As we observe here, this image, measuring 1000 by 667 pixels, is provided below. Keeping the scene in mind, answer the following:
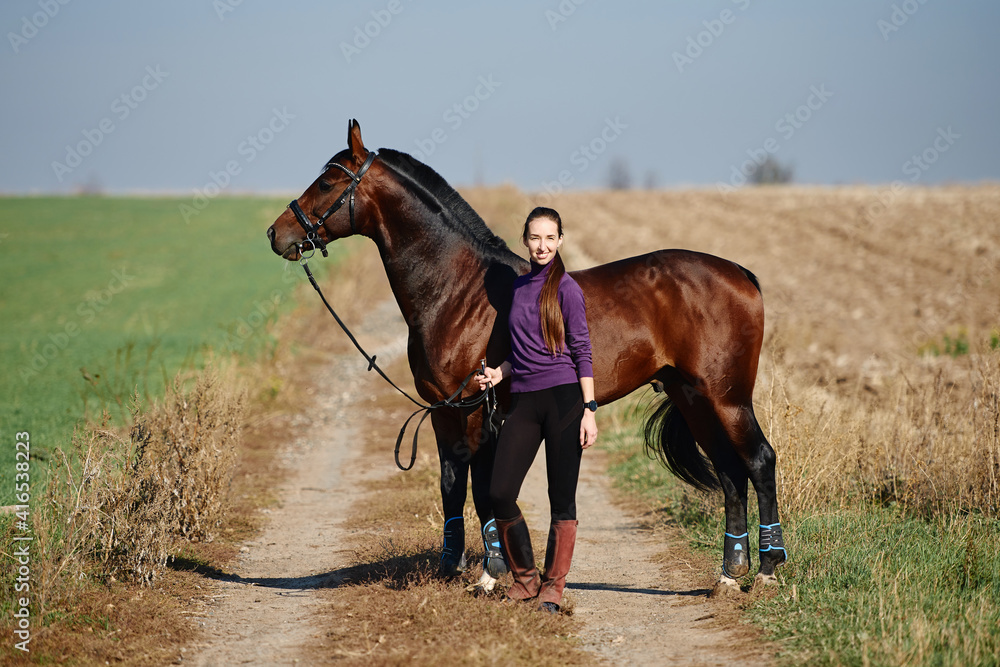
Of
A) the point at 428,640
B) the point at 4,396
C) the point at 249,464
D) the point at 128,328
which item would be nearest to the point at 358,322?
Result: the point at 128,328

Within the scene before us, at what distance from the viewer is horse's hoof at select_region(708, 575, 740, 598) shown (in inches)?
188

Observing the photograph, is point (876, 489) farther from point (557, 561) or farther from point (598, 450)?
point (598, 450)

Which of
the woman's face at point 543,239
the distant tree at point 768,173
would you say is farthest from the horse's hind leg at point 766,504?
the distant tree at point 768,173

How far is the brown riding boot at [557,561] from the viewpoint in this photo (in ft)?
14.1

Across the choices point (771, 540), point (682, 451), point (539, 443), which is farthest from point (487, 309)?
point (771, 540)

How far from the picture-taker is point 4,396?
12133 millimetres

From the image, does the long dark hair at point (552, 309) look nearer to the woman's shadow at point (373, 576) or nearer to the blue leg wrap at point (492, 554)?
A: the blue leg wrap at point (492, 554)

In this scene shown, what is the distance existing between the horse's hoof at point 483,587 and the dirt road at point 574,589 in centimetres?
53

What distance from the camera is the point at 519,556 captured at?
4344 millimetres

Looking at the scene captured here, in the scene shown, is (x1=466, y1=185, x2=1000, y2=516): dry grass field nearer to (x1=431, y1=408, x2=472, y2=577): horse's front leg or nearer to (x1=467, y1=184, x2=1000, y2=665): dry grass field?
(x1=467, y1=184, x2=1000, y2=665): dry grass field

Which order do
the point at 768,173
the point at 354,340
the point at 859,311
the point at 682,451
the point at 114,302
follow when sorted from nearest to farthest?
1. the point at 354,340
2. the point at 682,451
3. the point at 859,311
4. the point at 114,302
5. the point at 768,173

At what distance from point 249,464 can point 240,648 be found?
17.0 feet

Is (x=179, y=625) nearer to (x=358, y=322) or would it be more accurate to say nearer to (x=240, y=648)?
(x=240, y=648)

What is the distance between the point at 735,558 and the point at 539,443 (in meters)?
1.62
